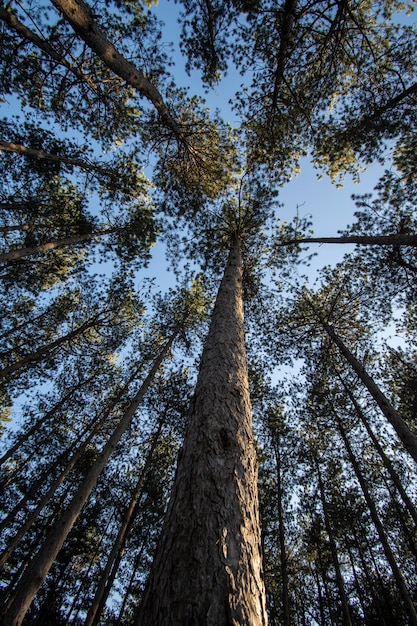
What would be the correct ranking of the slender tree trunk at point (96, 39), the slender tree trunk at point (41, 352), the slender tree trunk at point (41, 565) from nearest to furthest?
the slender tree trunk at point (96, 39), the slender tree trunk at point (41, 565), the slender tree trunk at point (41, 352)

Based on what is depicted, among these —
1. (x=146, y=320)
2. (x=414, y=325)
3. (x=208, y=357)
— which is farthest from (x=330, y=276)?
(x=208, y=357)

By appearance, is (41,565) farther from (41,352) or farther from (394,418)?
(394,418)

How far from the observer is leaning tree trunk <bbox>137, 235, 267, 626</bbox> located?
117 cm

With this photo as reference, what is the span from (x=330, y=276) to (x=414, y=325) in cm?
404

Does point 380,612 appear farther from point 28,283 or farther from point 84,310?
point 28,283

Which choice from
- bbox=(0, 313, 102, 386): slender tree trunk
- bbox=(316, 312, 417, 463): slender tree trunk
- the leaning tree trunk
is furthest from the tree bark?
bbox=(316, 312, 417, 463): slender tree trunk

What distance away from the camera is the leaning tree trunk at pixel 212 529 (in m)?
1.17

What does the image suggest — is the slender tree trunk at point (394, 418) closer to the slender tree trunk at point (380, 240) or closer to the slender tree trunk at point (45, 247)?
the slender tree trunk at point (380, 240)

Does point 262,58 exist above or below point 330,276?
below

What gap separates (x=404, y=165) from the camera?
28.7 feet

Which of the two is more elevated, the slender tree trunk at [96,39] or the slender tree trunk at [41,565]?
the slender tree trunk at [96,39]

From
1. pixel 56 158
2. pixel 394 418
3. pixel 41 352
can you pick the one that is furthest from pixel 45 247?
pixel 394 418

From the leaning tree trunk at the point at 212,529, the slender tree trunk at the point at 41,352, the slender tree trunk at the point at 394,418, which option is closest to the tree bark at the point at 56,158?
the slender tree trunk at the point at 41,352

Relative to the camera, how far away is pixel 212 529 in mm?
1478
